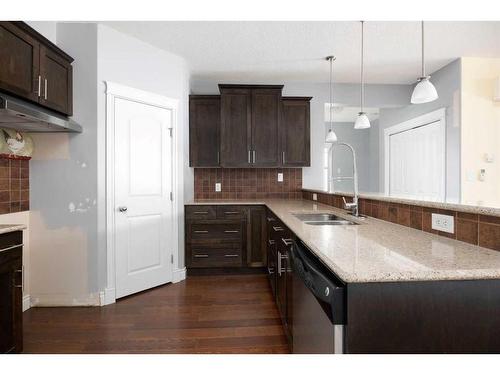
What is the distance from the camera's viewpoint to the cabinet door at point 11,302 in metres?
1.67

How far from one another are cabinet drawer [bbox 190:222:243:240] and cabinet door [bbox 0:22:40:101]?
204 cm

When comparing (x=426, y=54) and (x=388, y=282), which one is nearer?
(x=388, y=282)

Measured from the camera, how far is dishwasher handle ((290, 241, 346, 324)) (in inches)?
35.3

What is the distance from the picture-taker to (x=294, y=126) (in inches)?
156

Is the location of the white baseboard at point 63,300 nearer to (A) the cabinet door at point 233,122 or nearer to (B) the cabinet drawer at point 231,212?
(B) the cabinet drawer at point 231,212

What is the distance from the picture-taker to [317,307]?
3.63 feet

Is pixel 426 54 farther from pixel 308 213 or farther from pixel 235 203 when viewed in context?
pixel 235 203

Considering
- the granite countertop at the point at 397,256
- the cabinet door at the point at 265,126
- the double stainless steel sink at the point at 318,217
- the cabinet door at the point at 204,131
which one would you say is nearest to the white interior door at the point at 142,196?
the cabinet door at the point at 204,131

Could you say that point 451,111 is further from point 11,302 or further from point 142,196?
point 11,302

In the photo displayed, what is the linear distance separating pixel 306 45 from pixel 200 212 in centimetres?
230

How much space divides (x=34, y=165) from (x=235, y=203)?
208cm

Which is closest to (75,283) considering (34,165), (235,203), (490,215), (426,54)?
(34,165)

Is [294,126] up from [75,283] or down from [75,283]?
up

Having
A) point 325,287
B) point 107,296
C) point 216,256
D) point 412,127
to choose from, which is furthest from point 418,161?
point 107,296
